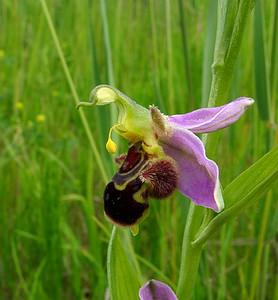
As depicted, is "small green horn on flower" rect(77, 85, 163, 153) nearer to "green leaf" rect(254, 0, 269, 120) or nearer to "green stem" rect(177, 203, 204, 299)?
"green stem" rect(177, 203, 204, 299)

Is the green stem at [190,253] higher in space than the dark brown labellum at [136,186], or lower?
lower

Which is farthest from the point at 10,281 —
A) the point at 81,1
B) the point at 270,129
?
the point at 81,1

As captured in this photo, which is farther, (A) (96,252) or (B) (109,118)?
(A) (96,252)

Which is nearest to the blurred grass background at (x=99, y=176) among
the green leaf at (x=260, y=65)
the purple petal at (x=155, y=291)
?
the green leaf at (x=260, y=65)

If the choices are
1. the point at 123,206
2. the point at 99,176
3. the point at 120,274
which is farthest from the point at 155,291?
the point at 99,176

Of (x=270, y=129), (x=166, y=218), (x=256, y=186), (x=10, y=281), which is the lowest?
(x=10, y=281)

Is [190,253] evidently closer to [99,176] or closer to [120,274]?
[120,274]

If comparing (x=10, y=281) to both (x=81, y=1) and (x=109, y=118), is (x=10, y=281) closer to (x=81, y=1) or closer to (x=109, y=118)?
(x=109, y=118)

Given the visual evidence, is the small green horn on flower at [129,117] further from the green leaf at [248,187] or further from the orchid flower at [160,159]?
the green leaf at [248,187]
